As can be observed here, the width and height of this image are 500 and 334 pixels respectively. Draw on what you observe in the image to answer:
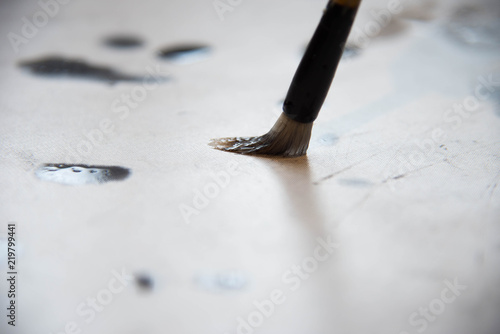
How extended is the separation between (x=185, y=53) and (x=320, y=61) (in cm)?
72

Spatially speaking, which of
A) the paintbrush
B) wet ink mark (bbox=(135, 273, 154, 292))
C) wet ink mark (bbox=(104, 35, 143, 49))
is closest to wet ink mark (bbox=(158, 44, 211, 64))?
wet ink mark (bbox=(104, 35, 143, 49))

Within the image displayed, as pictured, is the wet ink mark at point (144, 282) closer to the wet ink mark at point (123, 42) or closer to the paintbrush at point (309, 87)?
the paintbrush at point (309, 87)

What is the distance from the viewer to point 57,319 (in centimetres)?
69

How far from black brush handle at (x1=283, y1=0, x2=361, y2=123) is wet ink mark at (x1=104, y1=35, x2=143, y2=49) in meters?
0.78

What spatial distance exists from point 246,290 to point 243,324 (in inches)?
2.5

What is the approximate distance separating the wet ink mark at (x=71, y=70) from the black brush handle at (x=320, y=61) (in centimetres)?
61

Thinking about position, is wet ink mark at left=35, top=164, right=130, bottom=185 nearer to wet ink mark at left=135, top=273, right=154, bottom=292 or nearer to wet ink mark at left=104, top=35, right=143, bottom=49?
wet ink mark at left=135, top=273, right=154, bottom=292

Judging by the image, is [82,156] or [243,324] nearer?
[243,324]

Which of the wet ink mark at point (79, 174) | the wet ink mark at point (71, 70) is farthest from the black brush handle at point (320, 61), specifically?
the wet ink mark at point (71, 70)

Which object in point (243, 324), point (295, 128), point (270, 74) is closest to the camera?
point (243, 324)

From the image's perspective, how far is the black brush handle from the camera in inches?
37.3

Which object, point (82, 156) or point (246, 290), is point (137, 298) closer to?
point (246, 290)

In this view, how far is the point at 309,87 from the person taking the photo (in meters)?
1.00

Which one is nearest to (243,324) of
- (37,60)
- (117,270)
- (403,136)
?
(117,270)
